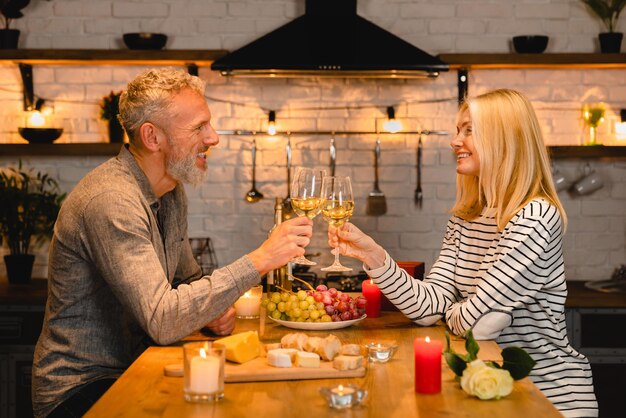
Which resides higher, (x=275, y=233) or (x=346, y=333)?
(x=275, y=233)

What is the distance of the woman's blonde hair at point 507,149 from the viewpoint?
267 centimetres

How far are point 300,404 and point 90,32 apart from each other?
10.7 ft

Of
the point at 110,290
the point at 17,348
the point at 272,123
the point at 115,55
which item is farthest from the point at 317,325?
the point at 115,55

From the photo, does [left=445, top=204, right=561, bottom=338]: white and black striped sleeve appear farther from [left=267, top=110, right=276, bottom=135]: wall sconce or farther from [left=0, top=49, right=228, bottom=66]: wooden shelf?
[left=0, top=49, right=228, bottom=66]: wooden shelf

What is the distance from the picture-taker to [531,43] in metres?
4.38

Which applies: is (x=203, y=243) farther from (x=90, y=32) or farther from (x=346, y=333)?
(x=346, y=333)

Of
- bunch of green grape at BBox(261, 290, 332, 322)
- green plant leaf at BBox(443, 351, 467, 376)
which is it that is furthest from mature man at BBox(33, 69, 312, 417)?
green plant leaf at BBox(443, 351, 467, 376)

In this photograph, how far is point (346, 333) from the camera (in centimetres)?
249

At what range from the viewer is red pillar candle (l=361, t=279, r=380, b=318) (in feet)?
9.06

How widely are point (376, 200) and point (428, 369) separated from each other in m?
2.68

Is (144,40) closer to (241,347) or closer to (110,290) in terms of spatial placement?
(110,290)

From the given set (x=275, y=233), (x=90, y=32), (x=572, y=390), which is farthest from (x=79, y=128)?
(x=572, y=390)

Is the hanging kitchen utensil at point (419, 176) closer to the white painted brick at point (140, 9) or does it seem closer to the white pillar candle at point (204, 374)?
the white painted brick at point (140, 9)

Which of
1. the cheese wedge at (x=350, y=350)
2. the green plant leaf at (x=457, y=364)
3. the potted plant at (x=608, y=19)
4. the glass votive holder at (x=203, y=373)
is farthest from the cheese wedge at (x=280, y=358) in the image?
the potted plant at (x=608, y=19)
